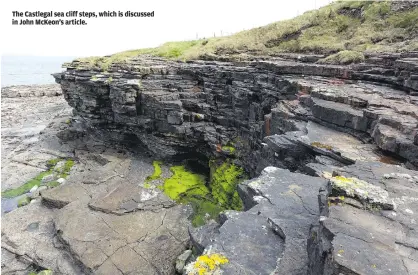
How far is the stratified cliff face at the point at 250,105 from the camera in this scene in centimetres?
1009

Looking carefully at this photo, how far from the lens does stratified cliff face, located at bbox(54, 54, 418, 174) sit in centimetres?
1009

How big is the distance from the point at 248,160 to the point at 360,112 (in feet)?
35.7

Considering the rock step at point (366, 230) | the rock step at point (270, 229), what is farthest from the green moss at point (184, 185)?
the rock step at point (366, 230)

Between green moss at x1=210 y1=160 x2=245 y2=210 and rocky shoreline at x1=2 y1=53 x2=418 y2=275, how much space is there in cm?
11

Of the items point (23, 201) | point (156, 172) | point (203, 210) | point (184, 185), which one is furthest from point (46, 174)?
point (203, 210)

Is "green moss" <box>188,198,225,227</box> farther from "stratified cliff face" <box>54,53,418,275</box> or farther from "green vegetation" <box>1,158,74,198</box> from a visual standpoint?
"green vegetation" <box>1,158,74,198</box>

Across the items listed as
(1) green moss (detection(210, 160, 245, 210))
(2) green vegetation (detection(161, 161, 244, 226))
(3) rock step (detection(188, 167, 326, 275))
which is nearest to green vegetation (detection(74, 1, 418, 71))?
(1) green moss (detection(210, 160, 245, 210))

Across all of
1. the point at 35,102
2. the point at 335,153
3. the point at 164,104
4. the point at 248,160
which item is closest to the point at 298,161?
the point at 335,153

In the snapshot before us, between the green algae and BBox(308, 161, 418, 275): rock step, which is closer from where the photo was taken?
BBox(308, 161, 418, 275): rock step

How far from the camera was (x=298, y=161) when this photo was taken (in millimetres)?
10219

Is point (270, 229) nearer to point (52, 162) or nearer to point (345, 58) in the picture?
point (345, 58)

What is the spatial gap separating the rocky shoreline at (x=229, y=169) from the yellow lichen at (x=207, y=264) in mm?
→ 22

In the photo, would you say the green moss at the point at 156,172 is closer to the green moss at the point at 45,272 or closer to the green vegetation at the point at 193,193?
the green vegetation at the point at 193,193

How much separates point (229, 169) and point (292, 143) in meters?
11.4
